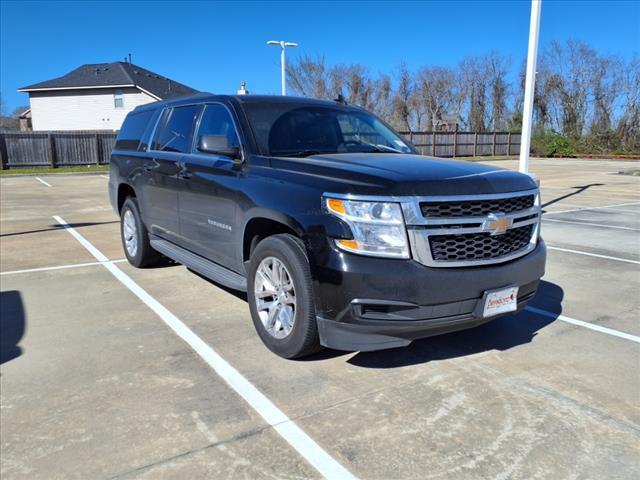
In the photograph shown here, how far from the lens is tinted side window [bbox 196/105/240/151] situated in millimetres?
4488

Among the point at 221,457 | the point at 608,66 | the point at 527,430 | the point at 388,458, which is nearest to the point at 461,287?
the point at 527,430

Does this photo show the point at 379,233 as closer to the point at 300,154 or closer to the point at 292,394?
the point at 292,394

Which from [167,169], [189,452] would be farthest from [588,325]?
[167,169]

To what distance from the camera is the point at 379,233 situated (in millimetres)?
3180

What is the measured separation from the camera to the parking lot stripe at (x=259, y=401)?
265 centimetres

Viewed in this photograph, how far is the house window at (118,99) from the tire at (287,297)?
123ft

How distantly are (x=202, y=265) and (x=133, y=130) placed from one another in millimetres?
2858

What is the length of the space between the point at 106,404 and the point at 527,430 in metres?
2.52

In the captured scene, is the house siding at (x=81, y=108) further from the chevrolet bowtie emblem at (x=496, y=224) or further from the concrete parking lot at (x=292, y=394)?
the chevrolet bowtie emblem at (x=496, y=224)

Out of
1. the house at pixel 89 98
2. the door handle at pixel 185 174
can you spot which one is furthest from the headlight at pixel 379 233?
the house at pixel 89 98

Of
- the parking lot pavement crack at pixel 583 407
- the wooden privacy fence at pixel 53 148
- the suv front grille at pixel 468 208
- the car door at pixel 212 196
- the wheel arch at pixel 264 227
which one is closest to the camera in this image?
the parking lot pavement crack at pixel 583 407

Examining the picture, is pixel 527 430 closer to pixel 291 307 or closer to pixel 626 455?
pixel 626 455

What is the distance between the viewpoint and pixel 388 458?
8.84 ft

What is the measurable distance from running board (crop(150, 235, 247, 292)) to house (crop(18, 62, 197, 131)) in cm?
3382
